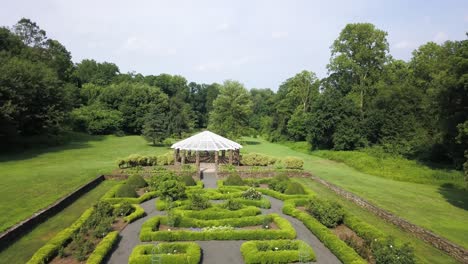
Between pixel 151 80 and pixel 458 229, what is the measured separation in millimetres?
94539

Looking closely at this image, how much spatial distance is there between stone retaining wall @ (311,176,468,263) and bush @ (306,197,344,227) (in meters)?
2.98

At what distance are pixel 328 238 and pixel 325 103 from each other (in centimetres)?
3514

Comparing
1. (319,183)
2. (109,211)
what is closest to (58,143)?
(109,211)

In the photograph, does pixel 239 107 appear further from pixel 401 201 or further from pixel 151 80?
pixel 151 80

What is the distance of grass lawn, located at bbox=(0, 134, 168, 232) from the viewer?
59.6ft

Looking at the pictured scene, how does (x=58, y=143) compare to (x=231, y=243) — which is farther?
(x=58, y=143)

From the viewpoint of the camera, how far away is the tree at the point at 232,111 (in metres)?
59.0

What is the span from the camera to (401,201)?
71.7ft

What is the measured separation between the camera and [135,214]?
1702 centimetres

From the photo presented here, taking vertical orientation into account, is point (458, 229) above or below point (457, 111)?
below

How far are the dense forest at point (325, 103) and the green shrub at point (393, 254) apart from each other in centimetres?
1111

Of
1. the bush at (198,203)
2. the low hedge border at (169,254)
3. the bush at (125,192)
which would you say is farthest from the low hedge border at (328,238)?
the bush at (125,192)

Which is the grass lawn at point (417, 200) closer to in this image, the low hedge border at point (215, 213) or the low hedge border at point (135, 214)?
the low hedge border at point (215, 213)

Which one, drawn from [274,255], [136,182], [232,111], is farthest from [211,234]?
[232,111]
